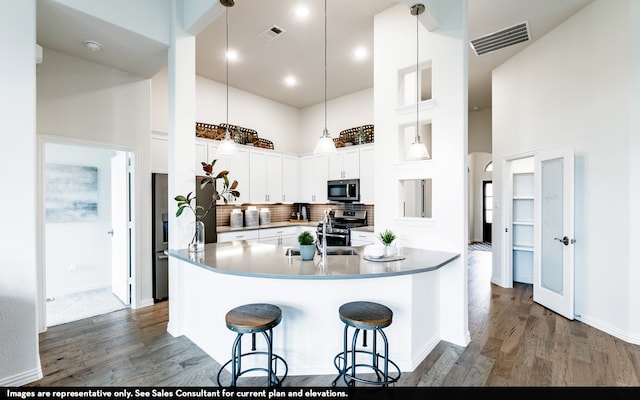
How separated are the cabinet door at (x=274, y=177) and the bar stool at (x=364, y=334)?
3.86 metres

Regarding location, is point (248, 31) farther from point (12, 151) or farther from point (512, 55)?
point (512, 55)

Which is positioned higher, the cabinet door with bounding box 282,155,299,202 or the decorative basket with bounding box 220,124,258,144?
the decorative basket with bounding box 220,124,258,144

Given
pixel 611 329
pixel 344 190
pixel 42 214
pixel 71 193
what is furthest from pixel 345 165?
pixel 71 193

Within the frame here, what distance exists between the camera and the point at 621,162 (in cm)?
305

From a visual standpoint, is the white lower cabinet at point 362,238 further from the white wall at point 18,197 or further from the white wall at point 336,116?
the white wall at point 18,197

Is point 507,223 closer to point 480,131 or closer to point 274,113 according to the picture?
point 480,131

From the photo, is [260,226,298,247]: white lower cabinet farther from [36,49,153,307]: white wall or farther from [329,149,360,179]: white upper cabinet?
[36,49,153,307]: white wall

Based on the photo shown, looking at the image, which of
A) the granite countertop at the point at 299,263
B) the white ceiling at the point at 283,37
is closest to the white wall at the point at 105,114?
the white ceiling at the point at 283,37

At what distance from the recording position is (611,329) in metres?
3.13

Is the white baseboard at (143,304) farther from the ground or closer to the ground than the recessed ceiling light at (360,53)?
closer to the ground

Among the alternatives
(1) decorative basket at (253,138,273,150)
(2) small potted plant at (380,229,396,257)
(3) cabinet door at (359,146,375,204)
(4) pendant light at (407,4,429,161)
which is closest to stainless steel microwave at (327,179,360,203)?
(3) cabinet door at (359,146,375,204)

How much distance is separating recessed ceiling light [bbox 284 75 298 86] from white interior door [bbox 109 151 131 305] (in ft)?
9.50

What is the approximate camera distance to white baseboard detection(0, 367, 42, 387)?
224 centimetres

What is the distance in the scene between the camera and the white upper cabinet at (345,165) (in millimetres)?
5426
